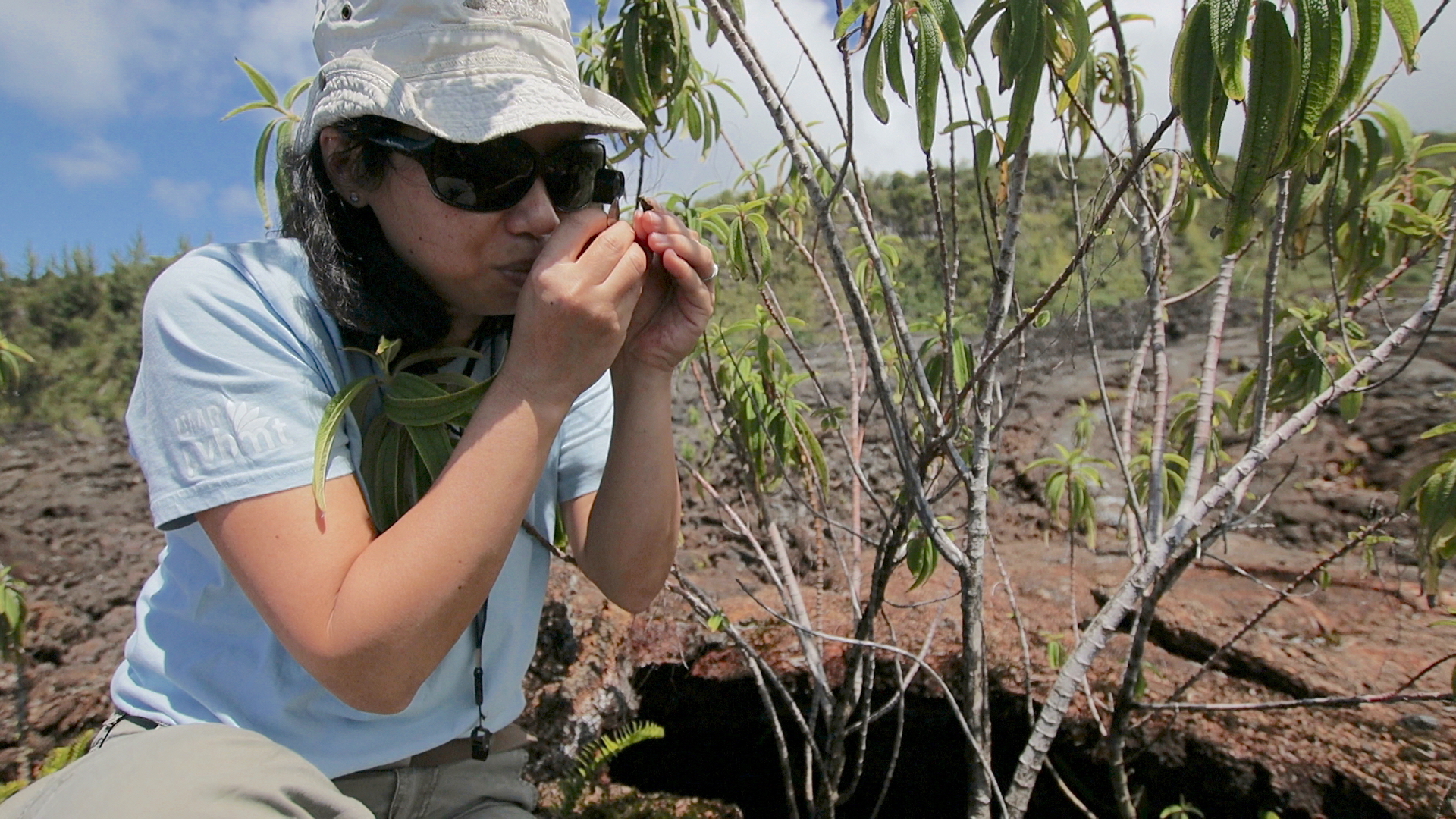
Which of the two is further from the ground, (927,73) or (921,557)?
(927,73)

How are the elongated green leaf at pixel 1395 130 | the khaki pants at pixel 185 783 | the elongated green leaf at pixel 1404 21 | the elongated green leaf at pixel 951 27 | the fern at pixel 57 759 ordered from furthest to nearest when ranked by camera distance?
the fern at pixel 57 759 < the elongated green leaf at pixel 1395 130 < the elongated green leaf at pixel 951 27 < the elongated green leaf at pixel 1404 21 < the khaki pants at pixel 185 783

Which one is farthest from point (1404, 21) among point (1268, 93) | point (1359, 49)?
point (1268, 93)

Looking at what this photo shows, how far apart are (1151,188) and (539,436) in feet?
6.62

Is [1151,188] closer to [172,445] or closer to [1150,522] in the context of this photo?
[1150,522]

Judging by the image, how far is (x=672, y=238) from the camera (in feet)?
4.28

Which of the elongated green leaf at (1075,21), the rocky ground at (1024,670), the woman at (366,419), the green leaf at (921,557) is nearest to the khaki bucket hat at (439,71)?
the woman at (366,419)

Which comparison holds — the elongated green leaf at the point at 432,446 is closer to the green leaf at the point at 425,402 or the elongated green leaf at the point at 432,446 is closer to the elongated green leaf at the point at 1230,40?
the green leaf at the point at 425,402

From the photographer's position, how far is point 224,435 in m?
1.06

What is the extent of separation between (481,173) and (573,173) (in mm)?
154

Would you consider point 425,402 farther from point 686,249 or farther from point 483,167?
point 686,249

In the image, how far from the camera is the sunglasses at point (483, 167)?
118 centimetres

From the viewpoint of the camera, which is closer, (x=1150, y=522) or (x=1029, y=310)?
(x=1029, y=310)

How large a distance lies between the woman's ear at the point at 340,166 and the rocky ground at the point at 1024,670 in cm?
143

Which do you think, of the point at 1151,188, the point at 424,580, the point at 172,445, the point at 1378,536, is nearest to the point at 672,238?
the point at 424,580
